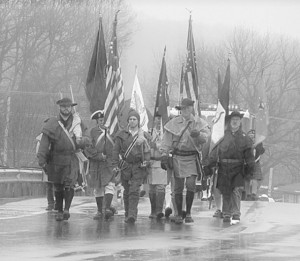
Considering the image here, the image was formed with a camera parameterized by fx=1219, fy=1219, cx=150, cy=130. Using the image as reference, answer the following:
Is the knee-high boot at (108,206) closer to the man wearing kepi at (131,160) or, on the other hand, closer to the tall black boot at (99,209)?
the tall black boot at (99,209)

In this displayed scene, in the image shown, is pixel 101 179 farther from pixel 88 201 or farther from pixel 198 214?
pixel 88 201

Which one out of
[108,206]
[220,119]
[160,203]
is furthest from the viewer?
[220,119]

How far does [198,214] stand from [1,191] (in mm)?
8607

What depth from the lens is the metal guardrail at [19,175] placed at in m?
27.7

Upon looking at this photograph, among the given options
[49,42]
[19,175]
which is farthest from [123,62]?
[19,175]

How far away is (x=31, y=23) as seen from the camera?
60.6 metres

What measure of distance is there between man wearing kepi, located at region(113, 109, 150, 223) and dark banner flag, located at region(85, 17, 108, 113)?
1.88 m

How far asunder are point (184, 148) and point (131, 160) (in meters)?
0.80

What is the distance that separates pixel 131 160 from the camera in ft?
58.8

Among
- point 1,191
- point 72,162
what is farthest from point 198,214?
point 1,191

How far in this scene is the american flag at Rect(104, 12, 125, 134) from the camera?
64.4 feet

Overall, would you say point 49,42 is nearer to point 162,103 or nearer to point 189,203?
point 162,103

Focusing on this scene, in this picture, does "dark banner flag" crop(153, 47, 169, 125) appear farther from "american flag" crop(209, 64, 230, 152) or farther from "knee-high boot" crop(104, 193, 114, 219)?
"knee-high boot" crop(104, 193, 114, 219)

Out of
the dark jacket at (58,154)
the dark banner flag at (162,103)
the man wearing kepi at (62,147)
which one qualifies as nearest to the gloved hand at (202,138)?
the man wearing kepi at (62,147)
